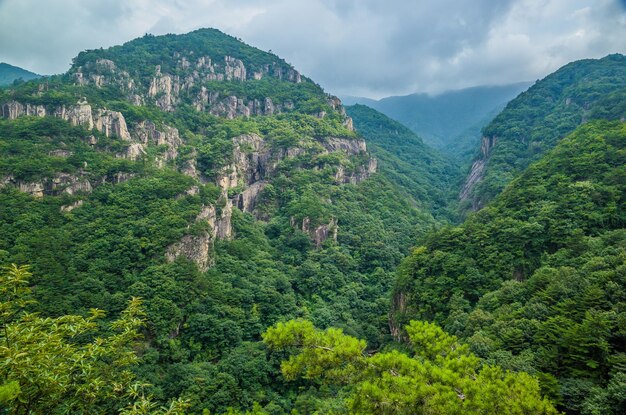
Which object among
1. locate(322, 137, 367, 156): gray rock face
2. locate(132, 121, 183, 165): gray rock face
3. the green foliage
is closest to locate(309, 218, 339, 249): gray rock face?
locate(322, 137, 367, 156): gray rock face

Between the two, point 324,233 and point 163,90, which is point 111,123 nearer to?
point 163,90

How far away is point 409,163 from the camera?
111m

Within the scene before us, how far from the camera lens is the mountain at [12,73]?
105m

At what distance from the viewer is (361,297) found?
1866 inches

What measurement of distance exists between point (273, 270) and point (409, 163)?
3015 inches

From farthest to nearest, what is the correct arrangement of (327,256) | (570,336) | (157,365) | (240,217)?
(240,217) → (327,256) → (157,365) → (570,336)

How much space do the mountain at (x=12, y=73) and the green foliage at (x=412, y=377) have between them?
13027cm

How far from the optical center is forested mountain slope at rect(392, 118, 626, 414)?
1448cm

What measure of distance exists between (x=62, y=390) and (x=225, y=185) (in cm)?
5605

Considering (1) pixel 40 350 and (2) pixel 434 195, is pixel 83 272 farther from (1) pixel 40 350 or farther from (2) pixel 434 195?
(2) pixel 434 195

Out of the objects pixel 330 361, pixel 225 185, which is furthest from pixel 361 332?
pixel 225 185

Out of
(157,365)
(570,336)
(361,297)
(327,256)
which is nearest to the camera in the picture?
(570,336)

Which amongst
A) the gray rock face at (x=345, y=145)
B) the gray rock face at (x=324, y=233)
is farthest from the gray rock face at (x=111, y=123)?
the gray rock face at (x=345, y=145)

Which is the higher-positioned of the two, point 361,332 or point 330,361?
point 330,361
